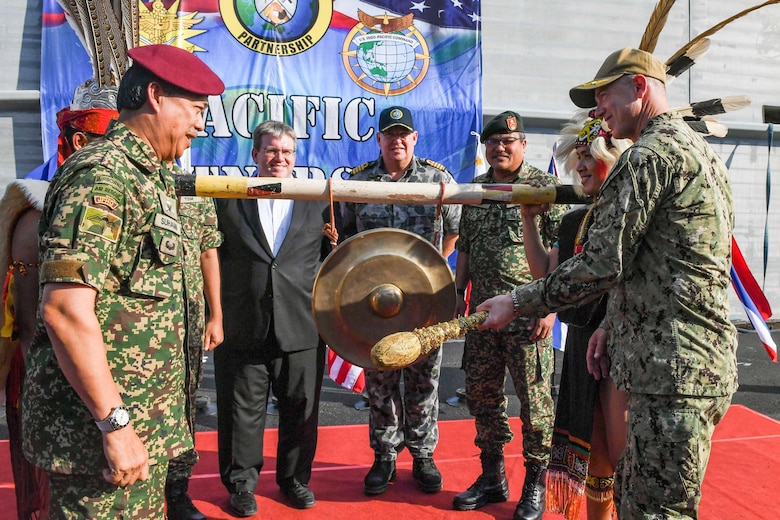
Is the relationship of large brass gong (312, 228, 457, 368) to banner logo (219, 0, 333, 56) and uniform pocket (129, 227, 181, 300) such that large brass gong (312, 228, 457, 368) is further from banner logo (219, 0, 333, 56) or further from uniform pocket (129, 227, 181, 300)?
banner logo (219, 0, 333, 56)

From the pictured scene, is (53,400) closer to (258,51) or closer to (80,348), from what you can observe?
(80,348)

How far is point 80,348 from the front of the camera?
1.55 metres

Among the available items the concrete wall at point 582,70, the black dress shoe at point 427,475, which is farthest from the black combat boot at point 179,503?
the concrete wall at point 582,70

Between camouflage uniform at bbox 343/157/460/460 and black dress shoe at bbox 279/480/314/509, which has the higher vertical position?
camouflage uniform at bbox 343/157/460/460

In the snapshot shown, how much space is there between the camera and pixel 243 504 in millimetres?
3367

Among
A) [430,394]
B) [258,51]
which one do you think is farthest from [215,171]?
[430,394]

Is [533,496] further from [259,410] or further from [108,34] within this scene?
[108,34]

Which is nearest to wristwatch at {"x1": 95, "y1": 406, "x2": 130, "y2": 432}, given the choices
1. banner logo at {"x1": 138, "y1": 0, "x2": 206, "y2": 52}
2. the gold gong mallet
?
the gold gong mallet

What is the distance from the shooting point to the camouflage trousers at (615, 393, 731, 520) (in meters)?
1.97

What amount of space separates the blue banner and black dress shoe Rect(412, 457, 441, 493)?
4244mm

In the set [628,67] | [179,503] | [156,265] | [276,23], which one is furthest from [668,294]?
[276,23]

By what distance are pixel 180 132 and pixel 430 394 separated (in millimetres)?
2333

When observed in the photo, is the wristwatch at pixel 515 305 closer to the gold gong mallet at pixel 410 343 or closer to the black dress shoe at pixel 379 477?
the gold gong mallet at pixel 410 343

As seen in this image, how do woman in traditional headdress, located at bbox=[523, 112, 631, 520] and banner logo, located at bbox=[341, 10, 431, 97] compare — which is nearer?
woman in traditional headdress, located at bbox=[523, 112, 631, 520]
